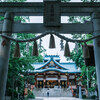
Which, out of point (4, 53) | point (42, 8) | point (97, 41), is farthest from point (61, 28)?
point (4, 53)

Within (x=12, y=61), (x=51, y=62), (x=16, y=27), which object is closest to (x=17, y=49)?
(x=16, y=27)

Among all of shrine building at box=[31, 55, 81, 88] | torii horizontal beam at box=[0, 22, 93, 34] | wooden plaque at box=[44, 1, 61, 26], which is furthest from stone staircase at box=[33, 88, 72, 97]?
wooden plaque at box=[44, 1, 61, 26]

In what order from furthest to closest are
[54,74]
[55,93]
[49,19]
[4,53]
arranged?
1. [54,74]
2. [55,93]
3. [49,19]
4. [4,53]

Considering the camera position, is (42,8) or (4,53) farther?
(42,8)

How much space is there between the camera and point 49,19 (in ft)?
15.0

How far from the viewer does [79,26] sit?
4.61m

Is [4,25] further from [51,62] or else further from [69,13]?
[51,62]

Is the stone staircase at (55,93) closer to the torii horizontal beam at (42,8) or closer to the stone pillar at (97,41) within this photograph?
the stone pillar at (97,41)

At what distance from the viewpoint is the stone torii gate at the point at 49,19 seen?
4426 mm

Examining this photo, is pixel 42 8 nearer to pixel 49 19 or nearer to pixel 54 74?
pixel 49 19

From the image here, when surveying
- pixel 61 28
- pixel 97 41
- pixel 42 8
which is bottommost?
pixel 97 41

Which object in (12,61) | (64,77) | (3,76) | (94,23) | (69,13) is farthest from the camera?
(64,77)

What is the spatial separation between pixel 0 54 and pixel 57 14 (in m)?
2.55

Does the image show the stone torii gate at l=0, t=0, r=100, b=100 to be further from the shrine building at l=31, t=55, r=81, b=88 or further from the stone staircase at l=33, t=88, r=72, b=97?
the shrine building at l=31, t=55, r=81, b=88
